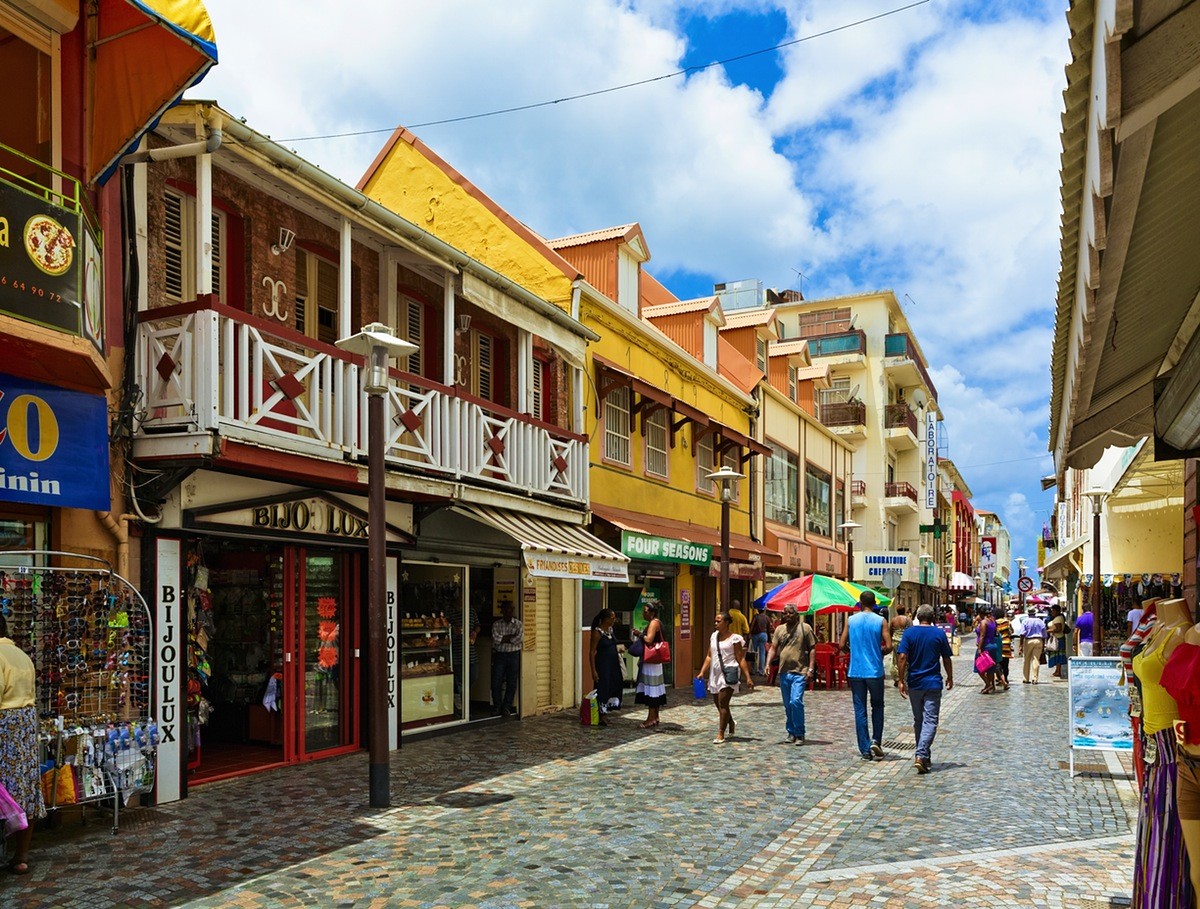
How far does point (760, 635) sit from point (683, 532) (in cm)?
369

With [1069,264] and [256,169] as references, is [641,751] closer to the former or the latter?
[256,169]

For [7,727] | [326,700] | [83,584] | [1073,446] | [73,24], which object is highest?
[73,24]

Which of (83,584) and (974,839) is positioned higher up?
(83,584)

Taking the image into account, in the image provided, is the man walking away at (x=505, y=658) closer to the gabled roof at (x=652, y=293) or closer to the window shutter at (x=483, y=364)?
the window shutter at (x=483, y=364)

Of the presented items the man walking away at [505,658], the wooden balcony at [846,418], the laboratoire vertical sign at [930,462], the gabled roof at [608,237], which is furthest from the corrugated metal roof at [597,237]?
the laboratoire vertical sign at [930,462]

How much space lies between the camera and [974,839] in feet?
25.3

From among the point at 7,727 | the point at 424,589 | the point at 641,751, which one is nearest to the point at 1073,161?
the point at 7,727

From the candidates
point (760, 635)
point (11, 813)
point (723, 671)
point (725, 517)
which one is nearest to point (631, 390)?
point (725, 517)

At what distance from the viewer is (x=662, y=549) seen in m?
18.2

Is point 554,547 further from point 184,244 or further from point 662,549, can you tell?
point 184,244

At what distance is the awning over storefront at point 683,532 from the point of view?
17.4 m

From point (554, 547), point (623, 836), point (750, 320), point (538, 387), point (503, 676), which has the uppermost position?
point (750, 320)

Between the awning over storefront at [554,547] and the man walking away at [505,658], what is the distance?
5.14 feet

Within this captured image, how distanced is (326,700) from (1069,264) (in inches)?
382
